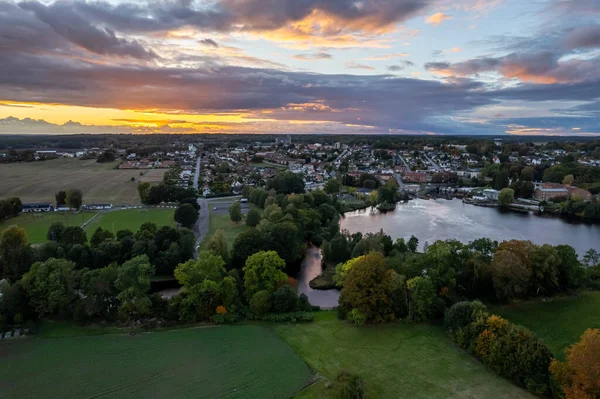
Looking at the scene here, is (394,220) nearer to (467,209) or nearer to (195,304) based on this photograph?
(467,209)

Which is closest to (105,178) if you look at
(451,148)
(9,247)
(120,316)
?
(9,247)

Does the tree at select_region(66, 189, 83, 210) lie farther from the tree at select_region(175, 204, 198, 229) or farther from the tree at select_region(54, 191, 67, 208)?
the tree at select_region(175, 204, 198, 229)

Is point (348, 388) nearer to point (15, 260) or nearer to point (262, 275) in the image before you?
point (262, 275)

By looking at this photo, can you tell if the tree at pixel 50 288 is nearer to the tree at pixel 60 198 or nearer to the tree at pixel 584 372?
the tree at pixel 584 372

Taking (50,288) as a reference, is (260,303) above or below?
below

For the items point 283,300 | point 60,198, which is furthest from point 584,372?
point 60,198

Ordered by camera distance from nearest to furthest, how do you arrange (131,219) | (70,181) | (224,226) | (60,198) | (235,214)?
(224,226) < (235,214) < (131,219) < (60,198) < (70,181)
